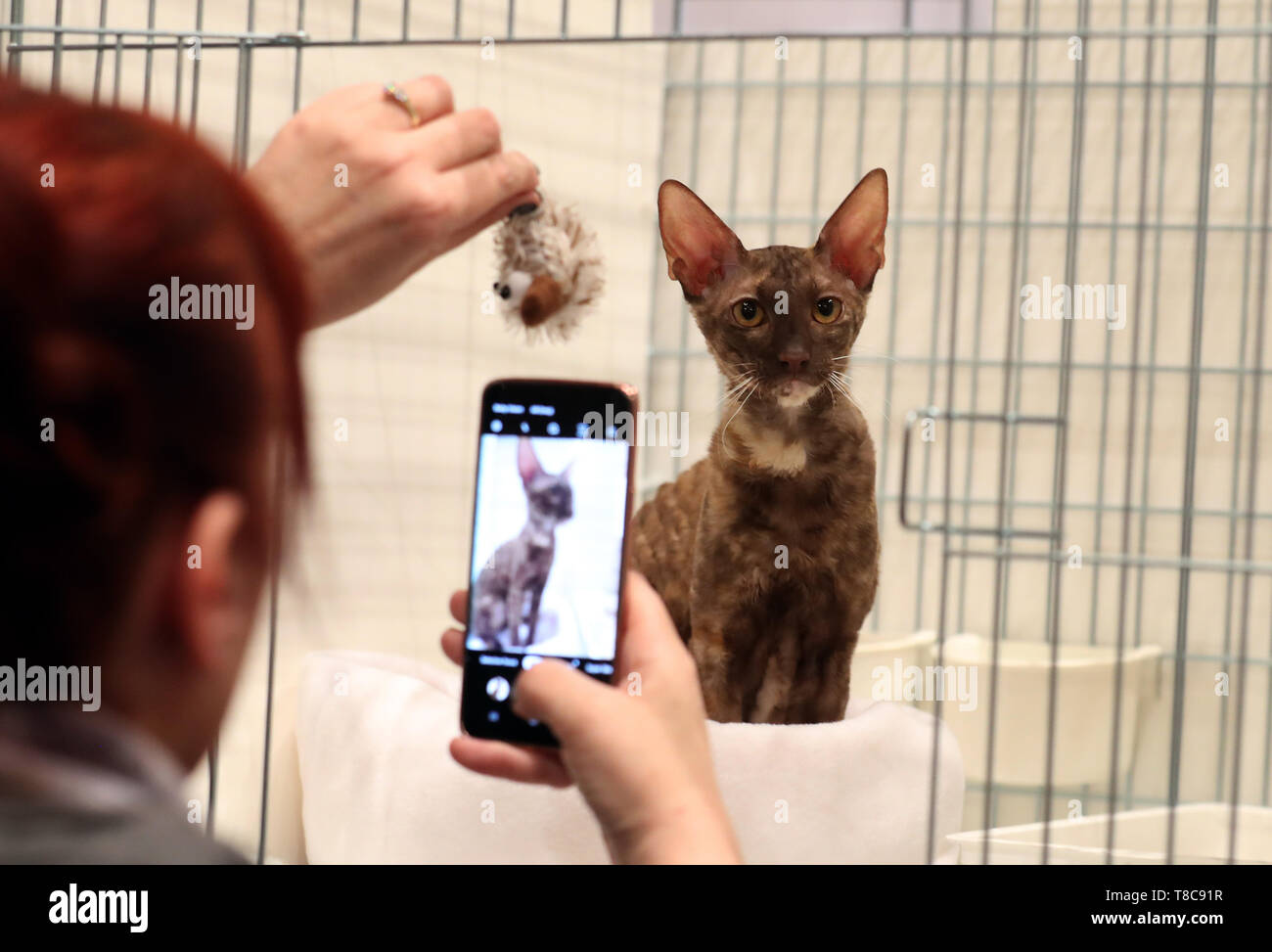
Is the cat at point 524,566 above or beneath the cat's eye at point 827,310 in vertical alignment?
beneath

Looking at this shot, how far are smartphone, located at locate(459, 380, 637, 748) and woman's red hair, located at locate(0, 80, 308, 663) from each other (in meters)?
0.27

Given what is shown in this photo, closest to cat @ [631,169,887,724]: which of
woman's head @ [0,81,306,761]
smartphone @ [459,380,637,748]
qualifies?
smartphone @ [459,380,637,748]

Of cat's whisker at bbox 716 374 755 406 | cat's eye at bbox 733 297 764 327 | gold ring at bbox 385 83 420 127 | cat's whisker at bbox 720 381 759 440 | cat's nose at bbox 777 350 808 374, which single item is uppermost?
gold ring at bbox 385 83 420 127

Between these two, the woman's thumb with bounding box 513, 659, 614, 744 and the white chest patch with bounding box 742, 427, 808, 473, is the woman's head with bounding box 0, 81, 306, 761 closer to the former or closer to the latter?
the woman's thumb with bounding box 513, 659, 614, 744

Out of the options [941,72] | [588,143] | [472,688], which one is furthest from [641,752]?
[941,72]

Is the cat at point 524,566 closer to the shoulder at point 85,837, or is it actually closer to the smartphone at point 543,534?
the smartphone at point 543,534

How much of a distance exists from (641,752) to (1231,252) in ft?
6.50

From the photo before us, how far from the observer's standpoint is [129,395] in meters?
0.26

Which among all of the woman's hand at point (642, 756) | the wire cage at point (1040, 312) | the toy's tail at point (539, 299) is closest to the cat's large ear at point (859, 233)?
the toy's tail at point (539, 299)

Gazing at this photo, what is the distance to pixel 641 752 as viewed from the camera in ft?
1.45

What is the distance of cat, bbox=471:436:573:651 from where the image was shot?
1.80ft

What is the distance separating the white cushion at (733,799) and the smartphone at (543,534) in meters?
0.20

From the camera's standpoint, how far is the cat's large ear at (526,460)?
22.2 inches
